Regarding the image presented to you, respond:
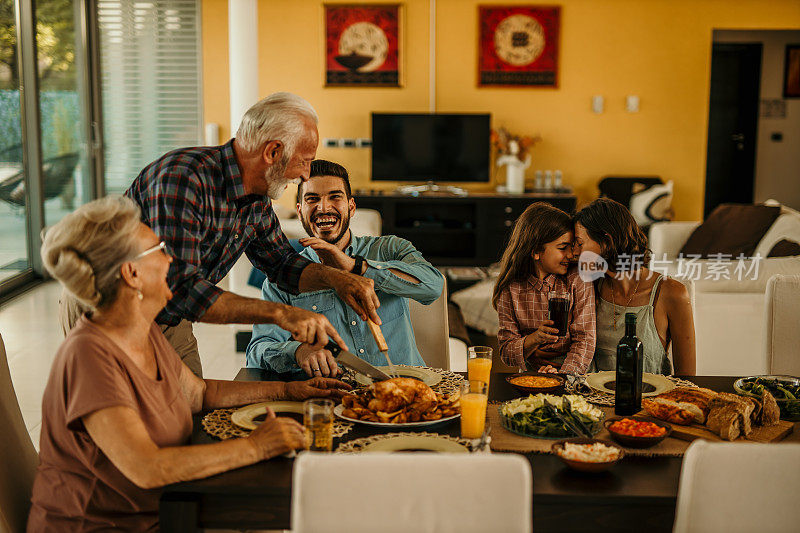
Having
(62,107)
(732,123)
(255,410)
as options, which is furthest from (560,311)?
(732,123)

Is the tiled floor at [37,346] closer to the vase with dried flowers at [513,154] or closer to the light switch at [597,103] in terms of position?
the vase with dried flowers at [513,154]

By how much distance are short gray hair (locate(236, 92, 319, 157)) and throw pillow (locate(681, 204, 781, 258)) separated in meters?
3.48

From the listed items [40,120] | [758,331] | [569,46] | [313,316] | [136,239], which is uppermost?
[569,46]

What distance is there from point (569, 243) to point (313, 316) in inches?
39.8

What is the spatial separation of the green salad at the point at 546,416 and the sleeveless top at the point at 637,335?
67 centimetres

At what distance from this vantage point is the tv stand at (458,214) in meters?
7.23

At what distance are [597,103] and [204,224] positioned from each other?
6.05m

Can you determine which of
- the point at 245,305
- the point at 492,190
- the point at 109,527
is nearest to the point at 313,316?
the point at 245,305

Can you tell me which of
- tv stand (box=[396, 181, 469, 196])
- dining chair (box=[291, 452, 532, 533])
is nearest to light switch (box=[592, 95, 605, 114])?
tv stand (box=[396, 181, 469, 196])

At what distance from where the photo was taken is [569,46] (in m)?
7.46

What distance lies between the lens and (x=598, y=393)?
1.97 metres

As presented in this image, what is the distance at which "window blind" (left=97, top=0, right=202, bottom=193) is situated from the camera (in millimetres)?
7418

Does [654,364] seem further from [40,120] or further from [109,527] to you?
[40,120]

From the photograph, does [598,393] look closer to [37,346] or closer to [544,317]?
[544,317]
